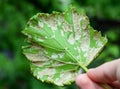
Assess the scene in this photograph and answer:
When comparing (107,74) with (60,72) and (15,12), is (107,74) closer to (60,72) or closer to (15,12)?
(60,72)

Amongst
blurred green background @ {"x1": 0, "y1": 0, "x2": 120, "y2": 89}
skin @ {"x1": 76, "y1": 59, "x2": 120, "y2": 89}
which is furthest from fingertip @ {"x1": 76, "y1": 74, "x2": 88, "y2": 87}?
blurred green background @ {"x1": 0, "y1": 0, "x2": 120, "y2": 89}

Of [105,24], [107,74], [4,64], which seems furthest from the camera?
[105,24]

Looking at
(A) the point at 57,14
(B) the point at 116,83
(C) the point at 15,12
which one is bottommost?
(B) the point at 116,83

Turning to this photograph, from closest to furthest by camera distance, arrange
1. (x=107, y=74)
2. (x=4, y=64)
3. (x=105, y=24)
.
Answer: (x=107, y=74)
(x=4, y=64)
(x=105, y=24)

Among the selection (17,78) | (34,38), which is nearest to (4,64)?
(17,78)

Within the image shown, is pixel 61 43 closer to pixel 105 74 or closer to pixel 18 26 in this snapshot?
pixel 105 74

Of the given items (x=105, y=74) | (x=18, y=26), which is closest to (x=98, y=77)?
(x=105, y=74)

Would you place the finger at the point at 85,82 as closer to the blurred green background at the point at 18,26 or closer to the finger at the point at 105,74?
the finger at the point at 105,74
